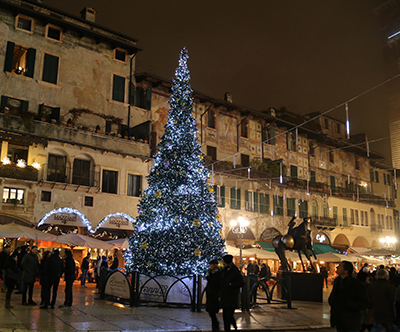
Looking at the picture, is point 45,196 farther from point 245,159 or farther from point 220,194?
point 245,159

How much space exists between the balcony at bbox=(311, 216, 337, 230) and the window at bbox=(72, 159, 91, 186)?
873 inches

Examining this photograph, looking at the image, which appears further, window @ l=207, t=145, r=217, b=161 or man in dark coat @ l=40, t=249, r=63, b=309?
window @ l=207, t=145, r=217, b=161

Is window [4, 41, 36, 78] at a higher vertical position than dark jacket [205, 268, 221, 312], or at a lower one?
higher

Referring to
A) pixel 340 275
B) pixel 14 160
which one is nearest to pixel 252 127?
pixel 14 160

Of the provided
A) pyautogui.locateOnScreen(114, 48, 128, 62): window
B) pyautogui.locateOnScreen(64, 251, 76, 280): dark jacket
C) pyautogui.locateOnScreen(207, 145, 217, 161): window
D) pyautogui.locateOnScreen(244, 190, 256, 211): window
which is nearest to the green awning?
pyautogui.locateOnScreen(244, 190, 256, 211): window

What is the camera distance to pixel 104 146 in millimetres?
25250

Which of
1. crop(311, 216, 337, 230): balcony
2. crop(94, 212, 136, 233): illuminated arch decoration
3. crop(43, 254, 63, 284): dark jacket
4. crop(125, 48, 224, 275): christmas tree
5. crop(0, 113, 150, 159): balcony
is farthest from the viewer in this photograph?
crop(311, 216, 337, 230): balcony

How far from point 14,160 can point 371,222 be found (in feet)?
124

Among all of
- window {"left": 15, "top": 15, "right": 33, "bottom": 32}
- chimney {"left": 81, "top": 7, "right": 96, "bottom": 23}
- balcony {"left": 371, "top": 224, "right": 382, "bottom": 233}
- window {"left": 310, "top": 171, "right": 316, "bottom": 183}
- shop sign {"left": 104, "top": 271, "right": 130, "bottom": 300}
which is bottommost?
shop sign {"left": 104, "top": 271, "right": 130, "bottom": 300}

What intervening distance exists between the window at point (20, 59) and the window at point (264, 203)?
19.8 meters

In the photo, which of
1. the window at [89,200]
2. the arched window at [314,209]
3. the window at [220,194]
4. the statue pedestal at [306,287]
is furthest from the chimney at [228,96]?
the statue pedestal at [306,287]

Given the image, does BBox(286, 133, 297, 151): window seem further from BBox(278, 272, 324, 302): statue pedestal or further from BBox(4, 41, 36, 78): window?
BBox(278, 272, 324, 302): statue pedestal

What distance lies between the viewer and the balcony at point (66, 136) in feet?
72.2

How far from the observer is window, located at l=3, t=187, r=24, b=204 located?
71.1 ft
